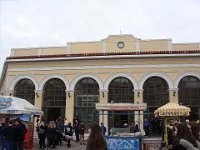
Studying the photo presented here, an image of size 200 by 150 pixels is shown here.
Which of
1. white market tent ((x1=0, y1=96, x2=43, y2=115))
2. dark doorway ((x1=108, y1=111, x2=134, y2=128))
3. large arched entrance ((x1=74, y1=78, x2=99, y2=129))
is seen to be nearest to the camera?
white market tent ((x1=0, y1=96, x2=43, y2=115))

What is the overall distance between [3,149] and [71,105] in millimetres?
11153

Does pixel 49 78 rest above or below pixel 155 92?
above

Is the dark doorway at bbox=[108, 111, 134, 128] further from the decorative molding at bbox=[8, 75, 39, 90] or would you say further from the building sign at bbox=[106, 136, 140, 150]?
the building sign at bbox=[106, 136, 140, 150]

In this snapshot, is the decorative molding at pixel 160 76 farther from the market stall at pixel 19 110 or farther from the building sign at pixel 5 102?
the building sign at pixel 5 102

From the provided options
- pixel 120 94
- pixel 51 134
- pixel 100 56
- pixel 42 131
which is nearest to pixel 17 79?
pixel 100 56

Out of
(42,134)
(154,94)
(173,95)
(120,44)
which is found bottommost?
(42,134)

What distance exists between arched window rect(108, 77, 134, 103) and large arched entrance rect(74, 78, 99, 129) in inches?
48.7

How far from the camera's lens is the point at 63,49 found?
2548cm

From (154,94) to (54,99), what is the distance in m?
8.31

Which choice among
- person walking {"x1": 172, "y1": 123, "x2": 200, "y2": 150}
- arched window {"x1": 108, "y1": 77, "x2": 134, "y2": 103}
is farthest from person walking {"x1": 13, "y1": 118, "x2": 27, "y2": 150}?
arched window {"x1": 108, "y1": 77, "x2": 134, "y2": 103}

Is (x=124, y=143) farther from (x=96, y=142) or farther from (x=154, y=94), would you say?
(x=154, y=94)

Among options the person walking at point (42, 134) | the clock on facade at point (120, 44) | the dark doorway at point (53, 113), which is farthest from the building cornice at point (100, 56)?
the person walking at point (42, 134)

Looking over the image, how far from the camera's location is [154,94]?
23.1m

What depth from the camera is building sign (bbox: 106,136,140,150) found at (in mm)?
11889
